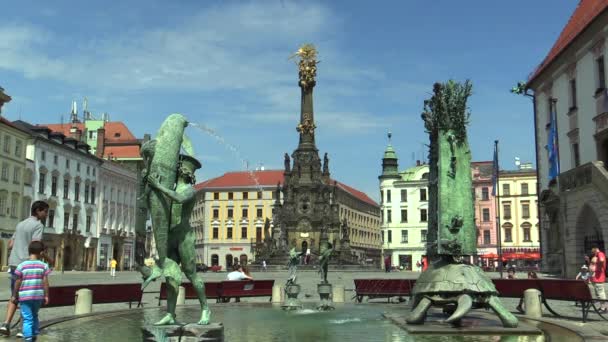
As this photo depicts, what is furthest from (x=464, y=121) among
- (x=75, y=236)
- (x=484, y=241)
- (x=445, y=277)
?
(x=484, y=241)

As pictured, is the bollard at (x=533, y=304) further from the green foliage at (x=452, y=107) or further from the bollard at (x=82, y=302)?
the bollard at (x=82, y=302)

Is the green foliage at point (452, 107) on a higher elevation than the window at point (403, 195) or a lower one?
lower

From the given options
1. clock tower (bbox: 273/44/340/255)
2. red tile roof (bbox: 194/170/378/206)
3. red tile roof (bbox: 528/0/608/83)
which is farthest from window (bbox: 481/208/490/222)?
red tile roof (bbox: 528/0/608/83)

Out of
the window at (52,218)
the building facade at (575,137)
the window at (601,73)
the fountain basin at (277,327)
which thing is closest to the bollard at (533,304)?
the fountain basin at (277,327)

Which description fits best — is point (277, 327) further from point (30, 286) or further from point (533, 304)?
point (533, 304)

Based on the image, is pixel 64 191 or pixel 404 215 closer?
pixel 64 191

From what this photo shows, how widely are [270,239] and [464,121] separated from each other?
4764 centimetres

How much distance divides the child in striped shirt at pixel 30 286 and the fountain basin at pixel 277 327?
0.69 meters

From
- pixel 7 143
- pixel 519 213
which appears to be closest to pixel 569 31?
pixel 519 213

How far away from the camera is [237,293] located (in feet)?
64.0

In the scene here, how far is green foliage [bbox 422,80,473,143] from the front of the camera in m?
12.8

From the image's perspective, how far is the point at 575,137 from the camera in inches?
1364

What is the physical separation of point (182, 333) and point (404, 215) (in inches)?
3364

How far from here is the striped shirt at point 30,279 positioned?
28.7 ft
